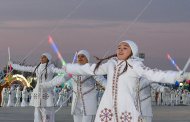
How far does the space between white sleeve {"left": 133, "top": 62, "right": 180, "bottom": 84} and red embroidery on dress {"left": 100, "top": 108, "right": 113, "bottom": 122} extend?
2.11 ft

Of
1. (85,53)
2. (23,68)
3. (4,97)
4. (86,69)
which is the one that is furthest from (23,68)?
(4,97)

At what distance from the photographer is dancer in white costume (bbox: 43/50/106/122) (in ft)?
39.2

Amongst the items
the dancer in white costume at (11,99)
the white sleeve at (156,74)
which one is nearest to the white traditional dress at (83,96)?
the white sleeve at (156,74)

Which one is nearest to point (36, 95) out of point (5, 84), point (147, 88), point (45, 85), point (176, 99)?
point (45, 85)

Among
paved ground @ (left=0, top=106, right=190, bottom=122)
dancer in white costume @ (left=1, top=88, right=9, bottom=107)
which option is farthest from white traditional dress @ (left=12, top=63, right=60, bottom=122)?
dancer in white costume @ (left=1, top=88, right=9, bottom=107)

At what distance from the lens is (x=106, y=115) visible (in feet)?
27.5

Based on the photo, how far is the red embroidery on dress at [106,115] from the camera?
8.37 metres

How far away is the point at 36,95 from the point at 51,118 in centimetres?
66

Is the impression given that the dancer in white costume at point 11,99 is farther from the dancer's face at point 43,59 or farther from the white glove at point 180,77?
the white glove at point 180,77

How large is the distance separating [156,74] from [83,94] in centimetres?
426

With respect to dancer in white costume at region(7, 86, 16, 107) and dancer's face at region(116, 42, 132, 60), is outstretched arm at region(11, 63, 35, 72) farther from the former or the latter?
dancer in white costume at region(7, 86, 16, 107)

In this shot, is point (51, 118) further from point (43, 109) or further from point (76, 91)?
point (76, 91)

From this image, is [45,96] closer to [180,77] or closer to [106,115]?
[106,115]

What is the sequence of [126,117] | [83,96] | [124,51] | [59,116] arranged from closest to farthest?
[126,117] → [124,51] → [83,96] → [59,116]
